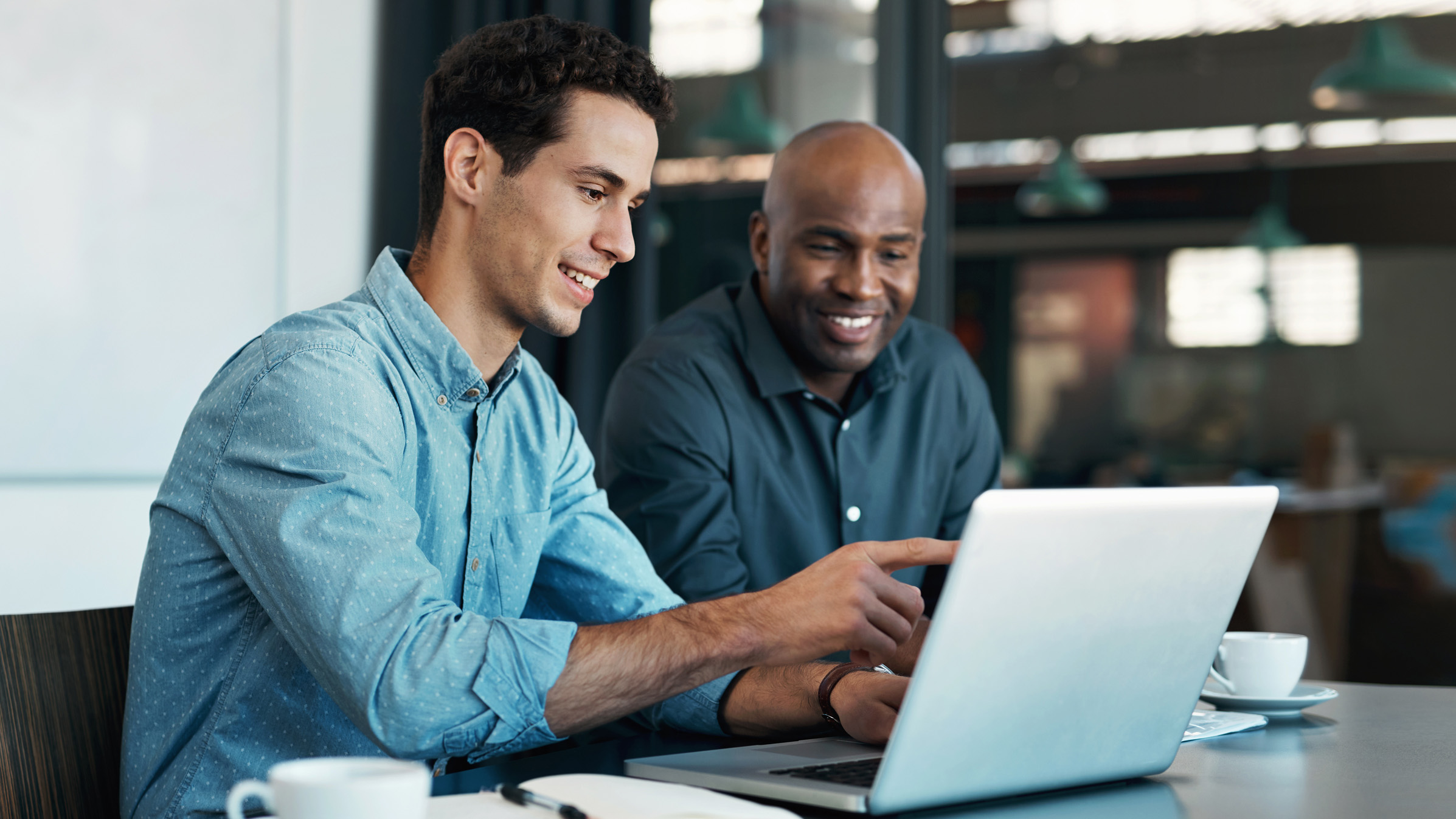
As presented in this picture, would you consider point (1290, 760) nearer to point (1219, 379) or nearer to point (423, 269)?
point (423, 269)

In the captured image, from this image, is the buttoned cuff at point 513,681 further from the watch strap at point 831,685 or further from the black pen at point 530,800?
the watch strap at point 831,685

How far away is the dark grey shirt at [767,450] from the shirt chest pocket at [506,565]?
39cm

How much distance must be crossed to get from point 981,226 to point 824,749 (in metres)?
5.71

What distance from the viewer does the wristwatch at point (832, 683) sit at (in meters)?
1.14

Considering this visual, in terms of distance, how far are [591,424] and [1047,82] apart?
13.3 feet

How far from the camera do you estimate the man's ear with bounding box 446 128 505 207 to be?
1.28 meters

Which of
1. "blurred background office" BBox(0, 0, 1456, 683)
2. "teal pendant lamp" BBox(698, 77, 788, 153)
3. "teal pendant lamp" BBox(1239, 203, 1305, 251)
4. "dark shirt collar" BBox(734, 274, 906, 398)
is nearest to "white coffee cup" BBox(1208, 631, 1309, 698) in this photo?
"dark shirt collar" BBox(734, 274, 906, 398)

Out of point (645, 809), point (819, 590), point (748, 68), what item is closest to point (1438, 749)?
point (819, 590)

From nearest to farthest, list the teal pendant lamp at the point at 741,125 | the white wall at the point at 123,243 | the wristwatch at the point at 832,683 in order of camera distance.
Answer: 1. the wristwatch at the point at 832,683
2. the white wall at the point at 123,243
3. the teal pendant lamp at the point at 741,125

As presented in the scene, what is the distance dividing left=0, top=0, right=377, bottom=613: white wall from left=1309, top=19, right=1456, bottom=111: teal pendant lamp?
10.4 ft

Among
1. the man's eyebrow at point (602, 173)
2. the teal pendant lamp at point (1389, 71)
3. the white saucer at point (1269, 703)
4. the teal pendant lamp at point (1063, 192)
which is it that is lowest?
the white saucer at point (1269, 703)

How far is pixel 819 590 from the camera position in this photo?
995mm

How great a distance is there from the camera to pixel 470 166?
4.24 feet

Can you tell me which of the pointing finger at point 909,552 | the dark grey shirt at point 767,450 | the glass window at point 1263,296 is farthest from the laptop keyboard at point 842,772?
the glass window at point 1263,296
